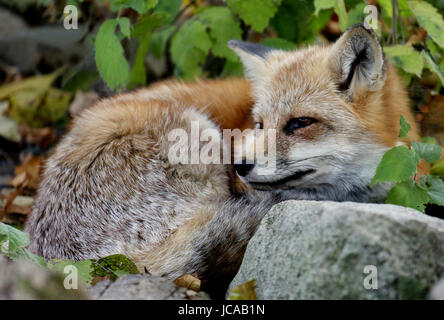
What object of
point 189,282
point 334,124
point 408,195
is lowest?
point 189,282

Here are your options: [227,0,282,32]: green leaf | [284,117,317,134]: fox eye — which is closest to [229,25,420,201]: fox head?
[284,117,317,134]: fox eye

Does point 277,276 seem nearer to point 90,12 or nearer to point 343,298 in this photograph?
point 343,298

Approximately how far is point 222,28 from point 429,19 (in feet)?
4.78

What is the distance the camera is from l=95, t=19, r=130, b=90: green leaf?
2.97 meters

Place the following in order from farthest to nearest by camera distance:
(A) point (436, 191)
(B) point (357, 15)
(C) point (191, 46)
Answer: (C) point (191, 46) → (B) point (357, 15) → (A) point (436, 191)

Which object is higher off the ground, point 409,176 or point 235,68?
point 235,68

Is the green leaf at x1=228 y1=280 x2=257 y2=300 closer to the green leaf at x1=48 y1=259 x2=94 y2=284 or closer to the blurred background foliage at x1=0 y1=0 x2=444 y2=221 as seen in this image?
the green leaf at x1=48 y1=259 x2=94 y2=284

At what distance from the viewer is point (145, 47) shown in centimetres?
394

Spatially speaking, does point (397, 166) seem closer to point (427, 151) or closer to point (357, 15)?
point (427, 151)

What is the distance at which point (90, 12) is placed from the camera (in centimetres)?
491

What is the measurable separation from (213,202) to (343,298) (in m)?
1.25

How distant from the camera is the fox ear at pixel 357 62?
246cm
